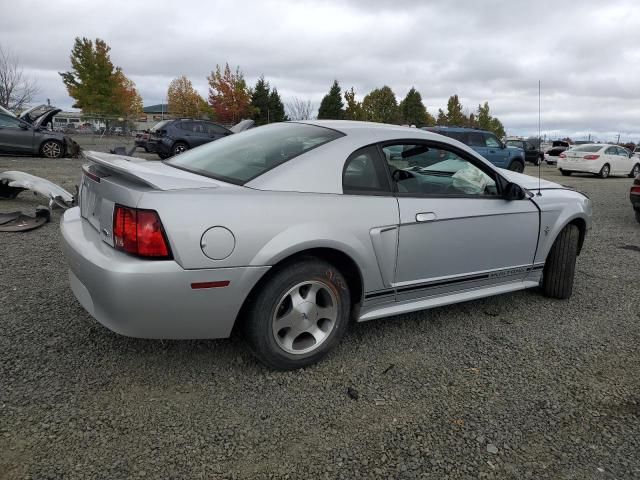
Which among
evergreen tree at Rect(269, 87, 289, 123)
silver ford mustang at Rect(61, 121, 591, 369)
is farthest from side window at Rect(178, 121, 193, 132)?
evergreen tree at Rect(269, 87, 289, 123)

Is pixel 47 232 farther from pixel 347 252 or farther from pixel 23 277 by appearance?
pixel 347 252

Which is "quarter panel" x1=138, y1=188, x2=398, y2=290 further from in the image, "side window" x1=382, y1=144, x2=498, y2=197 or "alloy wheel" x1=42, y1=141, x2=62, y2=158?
"alloy wheel" x1=42, y1=141, x2=62, y2=158

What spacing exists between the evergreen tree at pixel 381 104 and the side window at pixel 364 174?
45.3m

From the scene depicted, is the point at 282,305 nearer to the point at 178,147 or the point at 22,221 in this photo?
the point at 22,221

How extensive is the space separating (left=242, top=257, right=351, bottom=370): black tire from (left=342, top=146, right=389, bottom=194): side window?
1.67ft

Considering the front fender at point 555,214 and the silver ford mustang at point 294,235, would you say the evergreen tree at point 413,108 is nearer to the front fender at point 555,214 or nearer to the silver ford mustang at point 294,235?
the front fender at point 555,214

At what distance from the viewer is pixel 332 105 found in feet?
145

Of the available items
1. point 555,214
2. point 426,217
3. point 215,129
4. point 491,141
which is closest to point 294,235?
point 426,217

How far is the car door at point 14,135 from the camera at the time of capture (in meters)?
13.9

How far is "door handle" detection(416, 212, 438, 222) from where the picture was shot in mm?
3049

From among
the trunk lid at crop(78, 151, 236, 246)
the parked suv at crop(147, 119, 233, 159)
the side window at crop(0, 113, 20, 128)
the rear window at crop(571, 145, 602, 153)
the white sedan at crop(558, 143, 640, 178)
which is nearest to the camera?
the trunk lid at crop(78, 151, 236, 246)

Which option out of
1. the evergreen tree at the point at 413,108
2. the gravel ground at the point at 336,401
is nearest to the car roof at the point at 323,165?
the gravel ground at the point at 336,401

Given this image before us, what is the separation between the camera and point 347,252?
2.76 meters

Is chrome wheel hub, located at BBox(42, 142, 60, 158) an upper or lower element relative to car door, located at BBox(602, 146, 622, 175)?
upper
